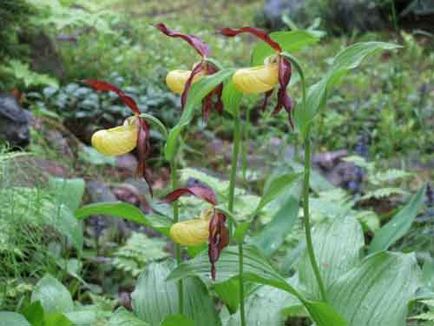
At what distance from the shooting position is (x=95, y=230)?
8.65ft

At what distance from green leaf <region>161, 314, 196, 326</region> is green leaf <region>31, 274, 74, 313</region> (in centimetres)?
42

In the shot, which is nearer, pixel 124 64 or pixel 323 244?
pixel 323 244

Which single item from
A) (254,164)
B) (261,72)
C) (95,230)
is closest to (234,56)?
(254,164)

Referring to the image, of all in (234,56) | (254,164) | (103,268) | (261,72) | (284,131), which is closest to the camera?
(261,72)

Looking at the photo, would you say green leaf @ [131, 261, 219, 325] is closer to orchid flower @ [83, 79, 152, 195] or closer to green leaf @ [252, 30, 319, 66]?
orchid flower @ [83, 79, 152, 195]

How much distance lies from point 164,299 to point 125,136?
501 millimetres

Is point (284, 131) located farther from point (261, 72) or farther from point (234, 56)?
point (261, 72)

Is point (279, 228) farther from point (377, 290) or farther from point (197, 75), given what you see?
point (197, 75)

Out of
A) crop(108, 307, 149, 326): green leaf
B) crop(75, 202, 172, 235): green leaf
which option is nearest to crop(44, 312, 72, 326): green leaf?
crop(108, 307, 149, 326): green leaf

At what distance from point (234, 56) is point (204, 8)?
225 centimetres

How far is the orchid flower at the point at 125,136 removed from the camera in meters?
1.59

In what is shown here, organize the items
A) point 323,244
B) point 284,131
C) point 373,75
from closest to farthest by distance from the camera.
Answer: point 323,244
point 284,131
point 373,75

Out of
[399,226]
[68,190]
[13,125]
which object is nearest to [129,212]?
[68,190]

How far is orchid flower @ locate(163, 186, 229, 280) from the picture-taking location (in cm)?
153
